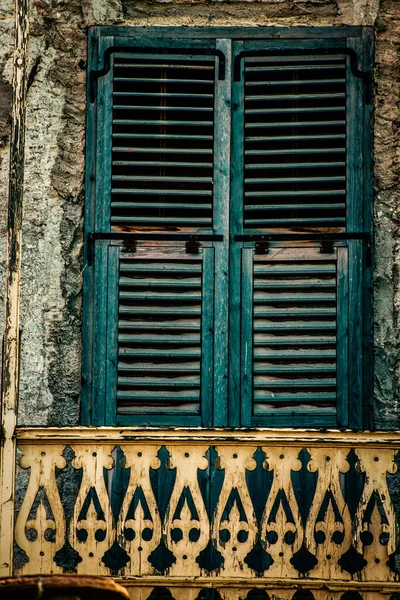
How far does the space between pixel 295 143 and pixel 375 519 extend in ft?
6.92

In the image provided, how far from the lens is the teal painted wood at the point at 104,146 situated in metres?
6.05

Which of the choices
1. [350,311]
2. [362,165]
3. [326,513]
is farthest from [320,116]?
[326,513]

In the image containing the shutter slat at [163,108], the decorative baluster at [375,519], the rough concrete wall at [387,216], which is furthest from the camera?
the shutter slat at [163,108]

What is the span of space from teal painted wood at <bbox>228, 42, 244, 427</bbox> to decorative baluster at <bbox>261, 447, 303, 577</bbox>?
0.71 m

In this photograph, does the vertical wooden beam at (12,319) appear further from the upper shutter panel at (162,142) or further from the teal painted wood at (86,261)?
the upper shutter panel at (162,142)

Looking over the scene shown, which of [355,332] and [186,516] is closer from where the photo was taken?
[186,516]

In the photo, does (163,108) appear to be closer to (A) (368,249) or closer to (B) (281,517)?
(A) (368,249)

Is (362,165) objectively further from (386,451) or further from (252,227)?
(386,451)

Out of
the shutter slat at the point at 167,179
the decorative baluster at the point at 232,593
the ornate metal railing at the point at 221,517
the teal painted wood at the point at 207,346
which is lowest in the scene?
the decorative baluster at the point at 232,593

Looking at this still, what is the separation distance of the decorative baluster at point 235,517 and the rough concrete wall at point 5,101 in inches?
61.9

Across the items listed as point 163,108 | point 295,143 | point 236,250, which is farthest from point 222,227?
point 163,108

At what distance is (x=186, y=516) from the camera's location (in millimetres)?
5129

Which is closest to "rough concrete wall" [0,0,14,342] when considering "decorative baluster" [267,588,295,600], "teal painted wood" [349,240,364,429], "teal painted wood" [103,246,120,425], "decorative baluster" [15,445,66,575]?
"teal painted wood" [103,246,120,425]

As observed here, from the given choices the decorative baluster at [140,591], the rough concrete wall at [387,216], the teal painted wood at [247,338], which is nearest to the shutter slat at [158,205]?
the teal painted wood at [247,338]
